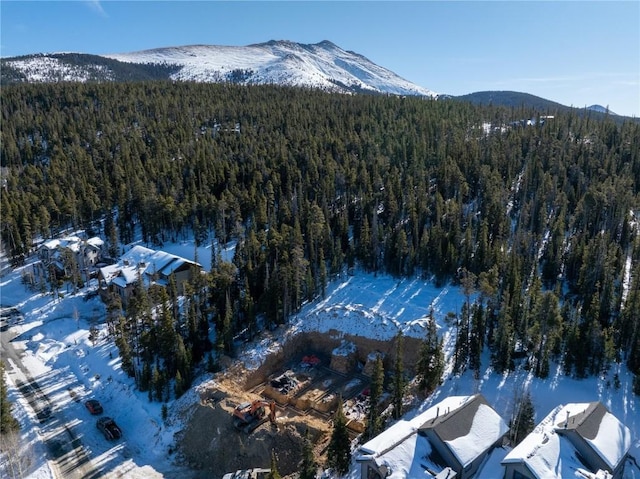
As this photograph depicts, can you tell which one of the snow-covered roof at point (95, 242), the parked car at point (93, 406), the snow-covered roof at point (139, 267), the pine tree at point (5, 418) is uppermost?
the snow-covered roof at point (95, 242)

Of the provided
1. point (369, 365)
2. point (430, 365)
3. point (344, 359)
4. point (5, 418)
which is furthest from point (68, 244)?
point (430, 365)

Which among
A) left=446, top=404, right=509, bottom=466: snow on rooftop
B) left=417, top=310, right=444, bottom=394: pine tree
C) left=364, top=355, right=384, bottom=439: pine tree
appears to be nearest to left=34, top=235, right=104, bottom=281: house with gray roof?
left=364, top=355, right=384, bottom=439: pine tree

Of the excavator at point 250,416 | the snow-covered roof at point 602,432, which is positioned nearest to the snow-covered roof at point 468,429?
the snow-covered roof at point 602,432

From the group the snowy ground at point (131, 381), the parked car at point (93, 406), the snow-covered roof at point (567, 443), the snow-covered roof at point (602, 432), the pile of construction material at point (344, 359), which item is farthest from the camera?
the pile of construction material at point (344, 359)

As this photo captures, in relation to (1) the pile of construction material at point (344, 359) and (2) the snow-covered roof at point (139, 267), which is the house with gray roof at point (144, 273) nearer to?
(2) the snow-covered roof at point (139, 267)

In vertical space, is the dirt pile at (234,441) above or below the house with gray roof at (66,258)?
below

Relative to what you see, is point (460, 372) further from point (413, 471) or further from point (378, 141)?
point (378, 141)
